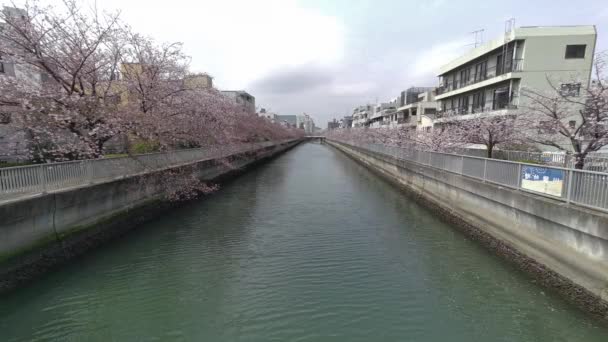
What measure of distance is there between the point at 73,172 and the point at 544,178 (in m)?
13.2

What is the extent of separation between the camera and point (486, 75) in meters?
28.2

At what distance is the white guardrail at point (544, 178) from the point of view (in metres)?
5.93

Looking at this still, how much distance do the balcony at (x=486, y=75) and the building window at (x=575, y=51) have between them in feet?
12.9

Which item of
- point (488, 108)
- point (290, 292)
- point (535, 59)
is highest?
point (535, 59)

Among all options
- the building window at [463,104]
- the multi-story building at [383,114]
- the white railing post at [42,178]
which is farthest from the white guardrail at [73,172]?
the multi-story building at [383,114]

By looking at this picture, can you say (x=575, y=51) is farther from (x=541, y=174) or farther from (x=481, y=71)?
(x=541, y=174)

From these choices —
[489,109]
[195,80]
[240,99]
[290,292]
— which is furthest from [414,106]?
[290,292]

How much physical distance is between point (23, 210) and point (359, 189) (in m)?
17.0

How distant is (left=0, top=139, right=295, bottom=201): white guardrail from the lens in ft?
22.1

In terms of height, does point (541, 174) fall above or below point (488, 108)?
below

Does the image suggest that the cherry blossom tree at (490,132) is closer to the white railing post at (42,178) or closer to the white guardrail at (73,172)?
the white guardrail at (73,172)

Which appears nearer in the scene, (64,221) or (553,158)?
(64,221)

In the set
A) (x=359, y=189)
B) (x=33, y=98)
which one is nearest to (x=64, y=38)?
(x=33, y=98)

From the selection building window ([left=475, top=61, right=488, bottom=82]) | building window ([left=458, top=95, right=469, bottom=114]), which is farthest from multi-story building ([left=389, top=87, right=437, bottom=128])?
building window ([left=475, top=61, right=488, bottom=82])
